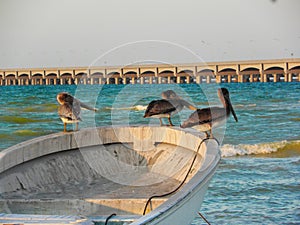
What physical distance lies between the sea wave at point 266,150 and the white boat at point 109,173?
879 cm

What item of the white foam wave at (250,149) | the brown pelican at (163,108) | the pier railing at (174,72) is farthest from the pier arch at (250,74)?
the brown pelican at (163,108)

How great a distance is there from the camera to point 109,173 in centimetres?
951

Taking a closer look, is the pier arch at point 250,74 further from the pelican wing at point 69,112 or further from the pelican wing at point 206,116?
the pelican wing at point 206,116

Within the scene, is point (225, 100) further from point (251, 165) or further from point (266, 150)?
point (266, 150)

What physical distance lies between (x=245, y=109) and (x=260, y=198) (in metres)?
31.3

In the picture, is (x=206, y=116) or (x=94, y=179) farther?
(x=94, y=179)

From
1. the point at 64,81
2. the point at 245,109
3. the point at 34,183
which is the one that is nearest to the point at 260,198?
the point at 34,183

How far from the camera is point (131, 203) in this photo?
6805 millimetres

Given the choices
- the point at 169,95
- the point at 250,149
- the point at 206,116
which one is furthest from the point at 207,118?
the point at 250,149

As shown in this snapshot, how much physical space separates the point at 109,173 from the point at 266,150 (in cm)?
1104

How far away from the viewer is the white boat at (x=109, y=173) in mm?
6579

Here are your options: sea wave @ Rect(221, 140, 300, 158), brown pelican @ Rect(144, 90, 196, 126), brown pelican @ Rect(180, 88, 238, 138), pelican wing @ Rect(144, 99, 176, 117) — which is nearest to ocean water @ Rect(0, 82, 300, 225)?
sea wave @ Rect(221, 140, 300, 158)

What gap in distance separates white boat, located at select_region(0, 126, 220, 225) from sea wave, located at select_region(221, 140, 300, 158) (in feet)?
28.8

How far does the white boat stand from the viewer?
658 cm
